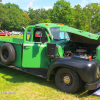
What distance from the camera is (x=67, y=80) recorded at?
145 inches

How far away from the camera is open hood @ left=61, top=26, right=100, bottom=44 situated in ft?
12.0

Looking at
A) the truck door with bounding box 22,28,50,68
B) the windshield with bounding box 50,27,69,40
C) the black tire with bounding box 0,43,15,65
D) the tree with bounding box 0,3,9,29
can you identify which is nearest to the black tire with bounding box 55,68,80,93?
the truck door with bounding box 22,28,50,68

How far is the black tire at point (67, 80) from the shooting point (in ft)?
11.4

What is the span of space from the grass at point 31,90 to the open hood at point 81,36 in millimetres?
1528

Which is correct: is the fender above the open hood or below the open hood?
below

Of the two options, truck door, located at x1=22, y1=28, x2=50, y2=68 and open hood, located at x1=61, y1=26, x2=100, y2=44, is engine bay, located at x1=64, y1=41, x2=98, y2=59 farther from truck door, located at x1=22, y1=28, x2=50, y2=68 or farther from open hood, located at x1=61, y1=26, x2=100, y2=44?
truck door, located at x1=22, y1=28, x2=50, y2=68

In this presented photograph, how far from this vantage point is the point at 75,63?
3.41 metres

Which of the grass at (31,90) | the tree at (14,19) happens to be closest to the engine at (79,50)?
the grass at (31,90)

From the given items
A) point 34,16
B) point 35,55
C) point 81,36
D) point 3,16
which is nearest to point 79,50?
point 81,36

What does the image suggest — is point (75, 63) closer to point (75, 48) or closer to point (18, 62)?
point (75, 48)

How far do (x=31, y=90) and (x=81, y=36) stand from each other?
2187 mm

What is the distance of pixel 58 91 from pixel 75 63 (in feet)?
3.38

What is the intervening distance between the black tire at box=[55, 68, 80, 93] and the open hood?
1.05 m

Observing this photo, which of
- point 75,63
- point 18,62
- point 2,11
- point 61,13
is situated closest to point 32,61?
point 18,62
